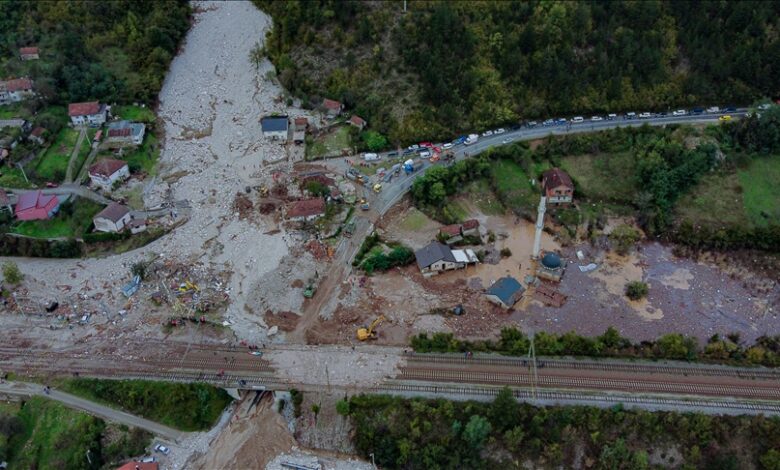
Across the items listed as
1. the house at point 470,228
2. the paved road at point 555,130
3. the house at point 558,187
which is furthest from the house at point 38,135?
the house at point 558,187

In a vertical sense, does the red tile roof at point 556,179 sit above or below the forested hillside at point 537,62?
below

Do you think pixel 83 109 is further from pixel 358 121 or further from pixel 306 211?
pixel 358 121

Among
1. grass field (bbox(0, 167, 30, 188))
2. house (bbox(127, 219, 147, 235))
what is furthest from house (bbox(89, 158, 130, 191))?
grass field (bbox(0, 167, 30, 188))

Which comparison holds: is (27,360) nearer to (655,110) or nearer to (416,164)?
(416,164)

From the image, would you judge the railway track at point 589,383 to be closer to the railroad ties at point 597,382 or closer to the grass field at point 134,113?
the railroad ties at point 597,382

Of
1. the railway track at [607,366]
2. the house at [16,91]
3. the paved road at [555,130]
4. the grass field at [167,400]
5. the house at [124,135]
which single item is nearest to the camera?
the grass field at [167,400]

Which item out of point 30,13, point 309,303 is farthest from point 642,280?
point 30,13
